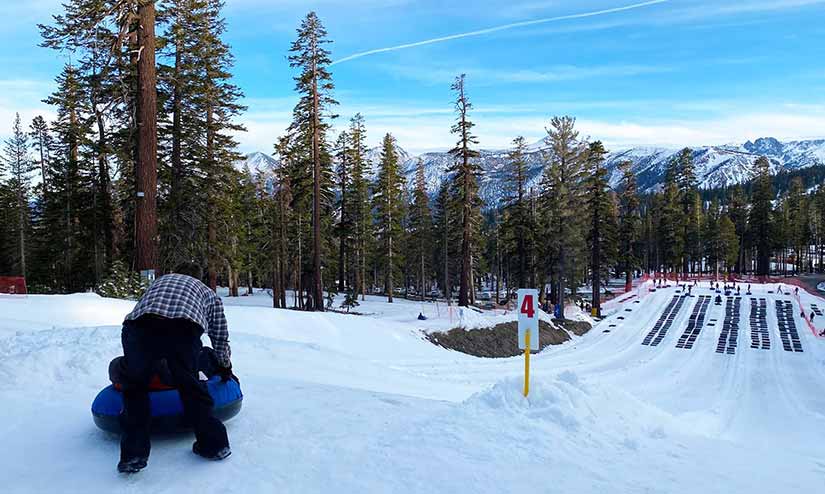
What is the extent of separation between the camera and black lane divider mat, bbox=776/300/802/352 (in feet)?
91.9

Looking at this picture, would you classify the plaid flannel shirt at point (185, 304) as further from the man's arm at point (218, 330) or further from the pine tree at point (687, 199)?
the pine tree at point (687, 199)

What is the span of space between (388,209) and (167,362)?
135 feet

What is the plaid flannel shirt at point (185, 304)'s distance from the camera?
4.27m

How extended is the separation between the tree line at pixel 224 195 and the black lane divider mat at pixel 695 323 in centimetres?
722

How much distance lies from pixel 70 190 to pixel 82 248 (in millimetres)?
4068

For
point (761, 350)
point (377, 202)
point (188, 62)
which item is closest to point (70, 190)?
point (188, 62)

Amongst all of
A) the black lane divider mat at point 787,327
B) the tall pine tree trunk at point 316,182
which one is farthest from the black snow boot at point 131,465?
the black lane divider mat at point 787,327

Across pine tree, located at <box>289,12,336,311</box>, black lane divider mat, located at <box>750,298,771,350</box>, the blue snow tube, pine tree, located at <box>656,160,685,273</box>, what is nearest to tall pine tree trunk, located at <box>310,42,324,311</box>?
pine tree, located at <box>289,12,336,311</box>

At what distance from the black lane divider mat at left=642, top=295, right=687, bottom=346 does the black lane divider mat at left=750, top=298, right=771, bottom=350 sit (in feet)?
15.6

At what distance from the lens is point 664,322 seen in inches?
1412

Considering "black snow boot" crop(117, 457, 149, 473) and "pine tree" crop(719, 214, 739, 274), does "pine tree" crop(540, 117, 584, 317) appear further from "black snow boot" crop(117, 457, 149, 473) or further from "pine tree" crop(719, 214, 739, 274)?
"pine tree" crop(719, 214, 739, 274)

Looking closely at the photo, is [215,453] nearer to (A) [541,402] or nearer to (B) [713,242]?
(A) [541,402]

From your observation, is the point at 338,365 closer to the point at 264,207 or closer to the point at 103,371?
the point at 103,371

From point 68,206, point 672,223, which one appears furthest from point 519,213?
point 672,223
